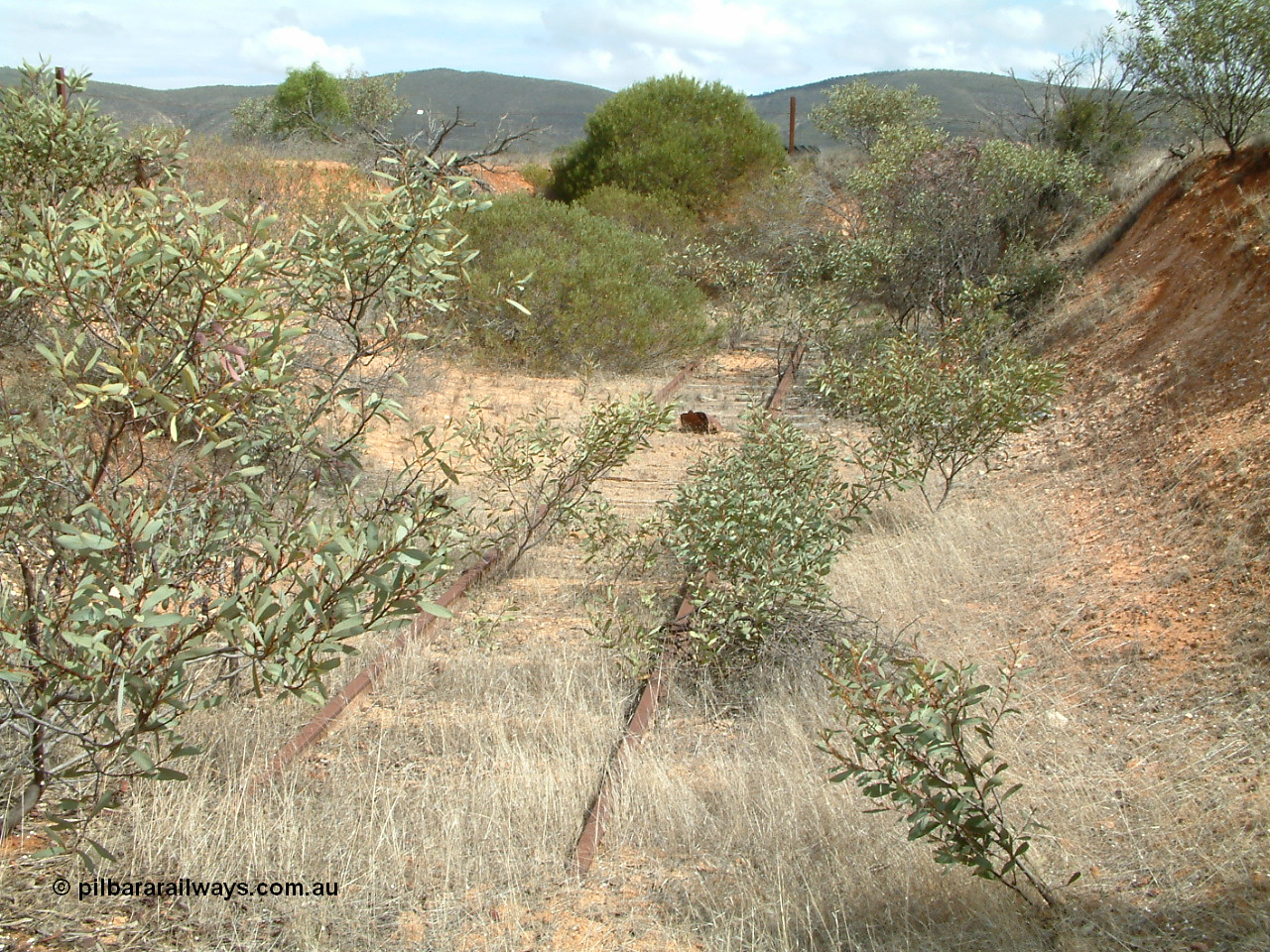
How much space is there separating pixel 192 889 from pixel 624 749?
173 centimetres

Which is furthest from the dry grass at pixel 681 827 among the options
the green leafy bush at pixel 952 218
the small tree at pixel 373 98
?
the small tree at pixel 373 98

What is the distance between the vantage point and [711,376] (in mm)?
15469

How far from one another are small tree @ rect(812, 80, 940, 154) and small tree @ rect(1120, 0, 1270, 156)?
21272 mm

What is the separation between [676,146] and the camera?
25.2 m

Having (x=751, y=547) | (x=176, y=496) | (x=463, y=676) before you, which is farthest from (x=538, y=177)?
(x=176, y=496)

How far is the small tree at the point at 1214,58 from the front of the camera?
12.3 meters

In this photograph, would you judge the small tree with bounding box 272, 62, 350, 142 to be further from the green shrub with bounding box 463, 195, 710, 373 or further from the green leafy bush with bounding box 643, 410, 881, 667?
the green leafy bush with bounding box 643, 410, 881, 667

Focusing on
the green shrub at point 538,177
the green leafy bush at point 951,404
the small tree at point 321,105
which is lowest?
the green leafy bush at point 951,404

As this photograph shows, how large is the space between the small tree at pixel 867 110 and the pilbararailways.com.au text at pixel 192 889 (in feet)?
112

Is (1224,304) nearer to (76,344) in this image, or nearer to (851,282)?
(851,282)

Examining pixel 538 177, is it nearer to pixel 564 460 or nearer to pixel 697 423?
pixel 697 423

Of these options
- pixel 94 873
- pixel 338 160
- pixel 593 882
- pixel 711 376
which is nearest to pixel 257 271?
pixel 94 873

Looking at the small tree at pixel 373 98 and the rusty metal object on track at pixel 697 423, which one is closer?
the rusty metal object on track at pixel 697 423

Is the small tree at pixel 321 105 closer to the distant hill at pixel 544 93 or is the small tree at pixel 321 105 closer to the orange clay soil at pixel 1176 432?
the orange clay soil at pixel 1176 432
